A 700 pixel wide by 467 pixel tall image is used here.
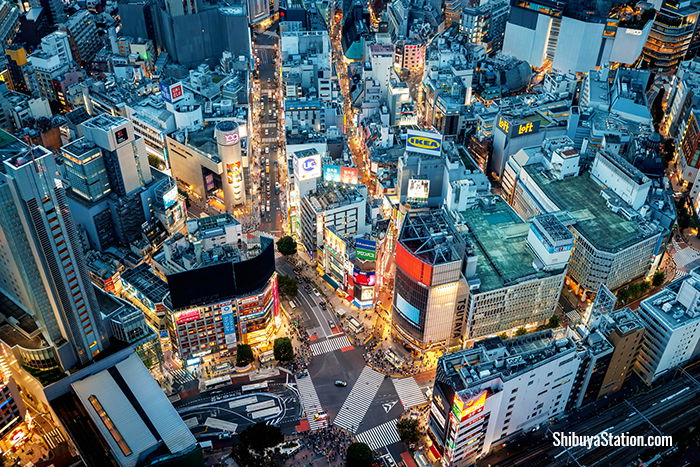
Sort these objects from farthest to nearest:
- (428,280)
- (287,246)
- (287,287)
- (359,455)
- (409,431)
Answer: (287,246)
(287,287)
(428,280)
(409,431)
(359,455)

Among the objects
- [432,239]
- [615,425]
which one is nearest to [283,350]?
[432,239]

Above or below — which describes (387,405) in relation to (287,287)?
below

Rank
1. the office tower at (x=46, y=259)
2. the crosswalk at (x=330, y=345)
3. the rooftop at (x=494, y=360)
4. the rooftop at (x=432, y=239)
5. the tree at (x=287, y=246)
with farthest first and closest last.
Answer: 1. the tree at (x=287, y=246)
2. the crosswalk at (x=330, y=345)
3. the rooftop at (x=432, y=239)
4. the rooftop at (x=494, y=360)
5. the office tower at (x=46, y=259)

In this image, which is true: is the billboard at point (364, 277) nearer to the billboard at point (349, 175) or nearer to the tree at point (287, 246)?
the tree at point (287, 246)

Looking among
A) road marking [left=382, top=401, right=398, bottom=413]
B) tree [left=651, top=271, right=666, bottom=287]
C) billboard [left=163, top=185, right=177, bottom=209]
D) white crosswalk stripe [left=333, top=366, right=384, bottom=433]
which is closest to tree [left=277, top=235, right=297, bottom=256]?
billboard [left=163, top=185, right=177, bottom=209]

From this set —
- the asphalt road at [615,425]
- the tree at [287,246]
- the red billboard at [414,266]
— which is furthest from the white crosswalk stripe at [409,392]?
the tree at [287,246]

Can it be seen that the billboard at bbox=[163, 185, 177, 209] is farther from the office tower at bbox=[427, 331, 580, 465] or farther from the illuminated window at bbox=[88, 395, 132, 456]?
the office tower at bbox=[427, 331, 580, 465]

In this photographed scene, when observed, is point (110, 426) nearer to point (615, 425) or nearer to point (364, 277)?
point (364, 277)
